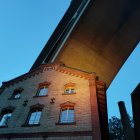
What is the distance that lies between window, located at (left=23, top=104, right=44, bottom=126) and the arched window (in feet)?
5.90

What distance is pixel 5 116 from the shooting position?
1591 centimetres

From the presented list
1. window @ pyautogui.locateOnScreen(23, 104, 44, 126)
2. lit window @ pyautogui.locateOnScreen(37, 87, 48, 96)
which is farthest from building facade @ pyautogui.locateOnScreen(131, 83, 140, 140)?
lit window @ pyautogui.locateOnScreen(37, 87, 48, 96)

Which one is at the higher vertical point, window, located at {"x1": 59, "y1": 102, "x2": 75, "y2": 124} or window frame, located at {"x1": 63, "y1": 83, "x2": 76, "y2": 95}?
window frame, located at {"x1": 63, "y1": 83, "x2": 76, "y2": 95}

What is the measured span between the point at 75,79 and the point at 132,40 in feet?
48.9

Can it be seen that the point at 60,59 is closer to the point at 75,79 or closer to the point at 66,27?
the point at 66,27

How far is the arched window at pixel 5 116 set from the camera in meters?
15.2

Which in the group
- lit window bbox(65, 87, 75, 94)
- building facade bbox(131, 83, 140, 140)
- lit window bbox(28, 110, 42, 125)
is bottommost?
building facade bbox(131, 83, 140, 140)

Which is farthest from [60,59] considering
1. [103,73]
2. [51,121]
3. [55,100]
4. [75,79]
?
[51,121]

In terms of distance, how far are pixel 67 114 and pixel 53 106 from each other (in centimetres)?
141

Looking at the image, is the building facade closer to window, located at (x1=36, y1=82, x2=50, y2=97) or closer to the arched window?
window, located at (x1=36, y1=82, x2=50, y2=97)

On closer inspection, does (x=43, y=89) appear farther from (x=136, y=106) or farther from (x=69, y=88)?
(x=136, y=106)

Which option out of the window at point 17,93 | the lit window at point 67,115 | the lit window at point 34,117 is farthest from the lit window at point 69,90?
the window at point 17,93

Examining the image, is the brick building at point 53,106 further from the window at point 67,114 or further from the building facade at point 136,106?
the building facade at point 136,106

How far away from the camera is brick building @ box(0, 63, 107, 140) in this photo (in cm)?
1267
